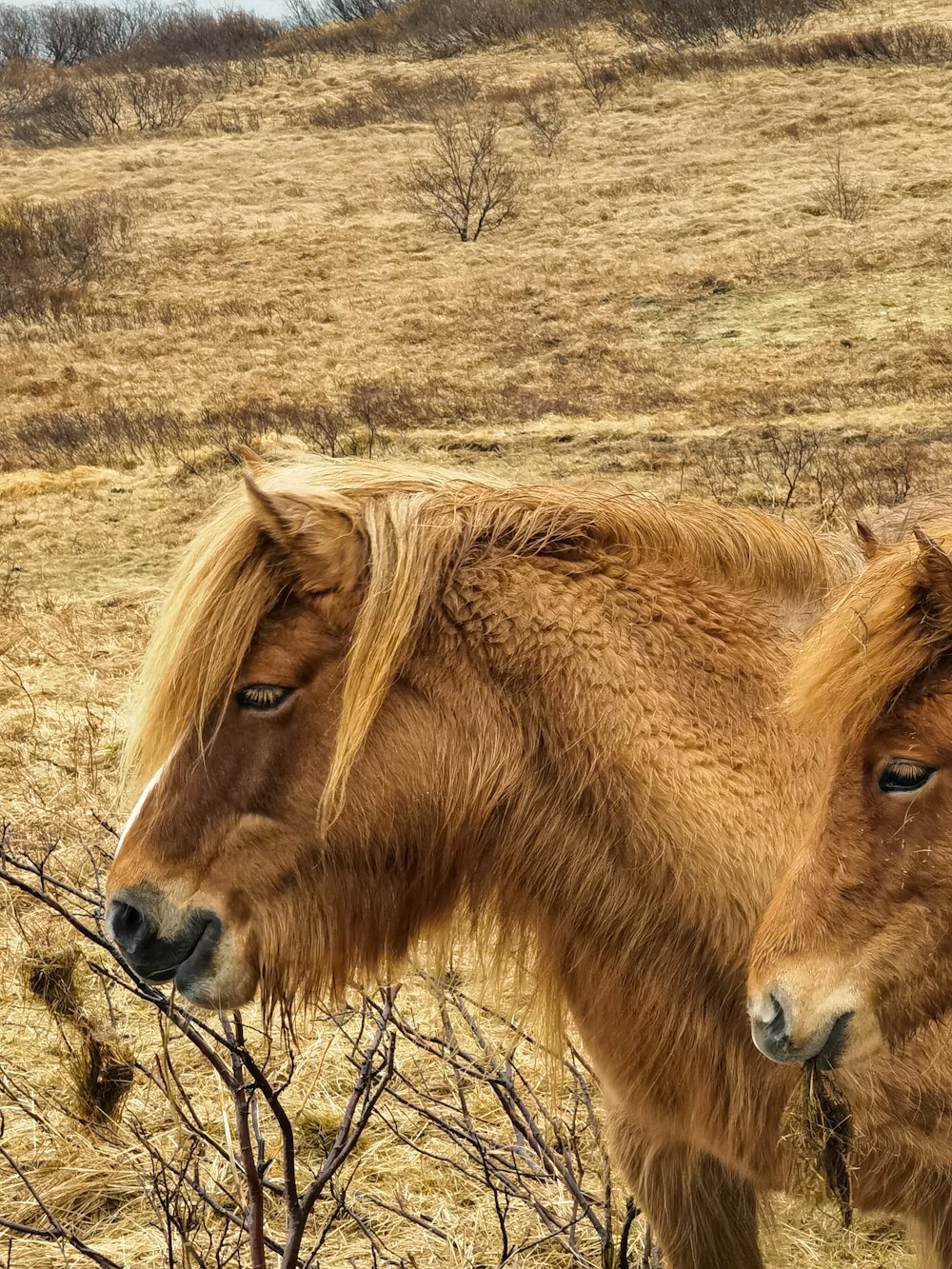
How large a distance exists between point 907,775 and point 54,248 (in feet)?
84.8

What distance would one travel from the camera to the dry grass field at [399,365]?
329 cm

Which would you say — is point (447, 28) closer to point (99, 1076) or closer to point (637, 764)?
point (99, 1076)

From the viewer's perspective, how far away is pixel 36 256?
24.1 m

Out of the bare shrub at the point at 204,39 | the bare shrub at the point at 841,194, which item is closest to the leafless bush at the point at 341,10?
the bare shrub at the point at 204,39

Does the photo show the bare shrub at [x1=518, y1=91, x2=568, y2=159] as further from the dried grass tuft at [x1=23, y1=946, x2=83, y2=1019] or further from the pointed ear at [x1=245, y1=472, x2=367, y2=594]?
the pointed ear at [x1=245, y1=472, x2=367, y2=594]

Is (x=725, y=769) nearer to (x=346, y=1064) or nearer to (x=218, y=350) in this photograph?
(x=346, y=1064)

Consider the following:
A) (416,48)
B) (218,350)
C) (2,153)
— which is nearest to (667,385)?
(218,350)

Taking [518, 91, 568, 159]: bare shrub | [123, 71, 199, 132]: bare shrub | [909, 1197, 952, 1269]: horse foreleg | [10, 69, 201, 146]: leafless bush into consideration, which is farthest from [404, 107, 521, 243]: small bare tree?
[909, 1197, 952, 1269]: horse foreleg

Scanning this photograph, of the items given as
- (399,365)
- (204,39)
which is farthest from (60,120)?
(399,365)

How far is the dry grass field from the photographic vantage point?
329 cm

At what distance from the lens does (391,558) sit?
82.1 inches

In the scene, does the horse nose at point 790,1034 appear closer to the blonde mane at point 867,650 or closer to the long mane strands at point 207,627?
the blonde mane at point 867,650

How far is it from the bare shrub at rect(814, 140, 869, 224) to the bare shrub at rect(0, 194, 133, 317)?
14001 millimetres

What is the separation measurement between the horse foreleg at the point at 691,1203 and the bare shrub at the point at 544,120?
27869mm
